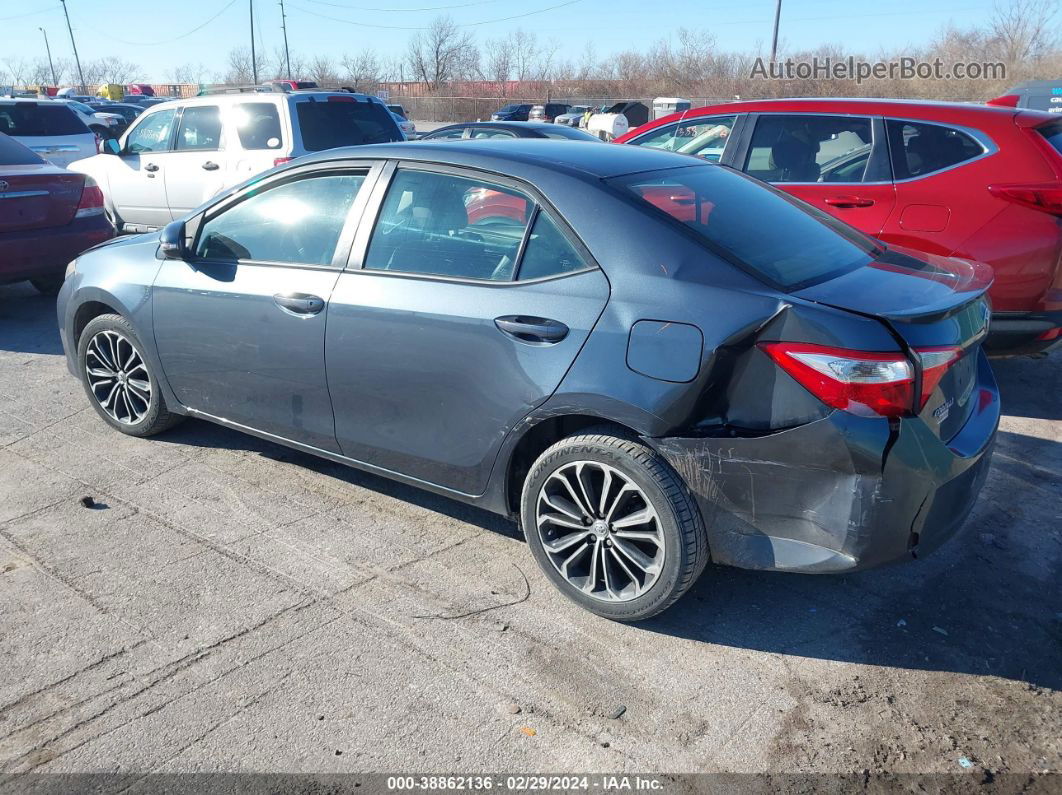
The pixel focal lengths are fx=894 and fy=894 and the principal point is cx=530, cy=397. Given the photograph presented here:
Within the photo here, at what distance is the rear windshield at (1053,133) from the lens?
549 centimetres

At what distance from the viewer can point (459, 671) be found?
122 inches

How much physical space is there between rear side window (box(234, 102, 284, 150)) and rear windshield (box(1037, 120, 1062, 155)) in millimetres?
6991

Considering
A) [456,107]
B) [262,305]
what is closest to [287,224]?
[262,305]

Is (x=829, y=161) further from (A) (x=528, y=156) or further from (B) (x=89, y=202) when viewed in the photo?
(B) (x=89, y=202)

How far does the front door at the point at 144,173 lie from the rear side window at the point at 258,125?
128cm

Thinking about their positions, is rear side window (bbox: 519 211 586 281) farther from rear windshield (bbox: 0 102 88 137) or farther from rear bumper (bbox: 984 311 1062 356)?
rear windshield (bbox: 0 102 88 137)

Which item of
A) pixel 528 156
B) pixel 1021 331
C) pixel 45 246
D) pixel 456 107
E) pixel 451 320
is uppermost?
pixel 528 156

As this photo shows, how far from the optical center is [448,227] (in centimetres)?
376

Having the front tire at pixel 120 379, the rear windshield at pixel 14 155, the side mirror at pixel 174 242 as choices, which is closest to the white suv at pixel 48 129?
the rear windshield at pixel 14 155

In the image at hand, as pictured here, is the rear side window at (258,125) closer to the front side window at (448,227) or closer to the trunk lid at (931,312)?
the front side window at (448,227)

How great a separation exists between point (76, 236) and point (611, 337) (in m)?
6.79

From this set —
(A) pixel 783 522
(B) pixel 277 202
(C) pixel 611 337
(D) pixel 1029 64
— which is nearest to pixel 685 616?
(A) pixel 783 522

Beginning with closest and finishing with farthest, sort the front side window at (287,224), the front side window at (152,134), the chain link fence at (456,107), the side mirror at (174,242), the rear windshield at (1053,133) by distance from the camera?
the front side window at (287,224) → the side mirror at (174,242) → the rear windshield at (1053,133) → the front side window at (152,134) → the chain link fence at (456,107)

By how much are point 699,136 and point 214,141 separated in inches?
223
